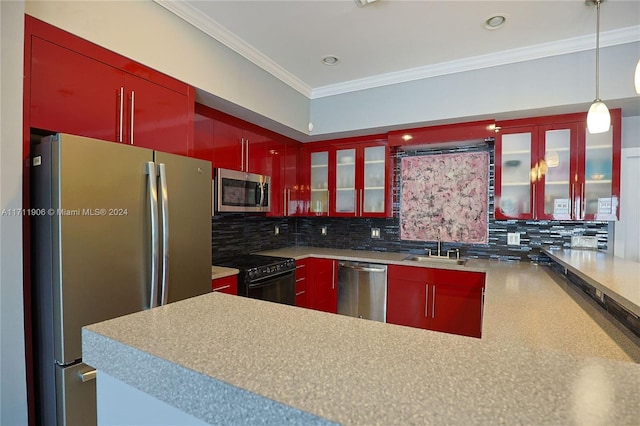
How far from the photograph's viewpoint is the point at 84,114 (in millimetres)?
1618

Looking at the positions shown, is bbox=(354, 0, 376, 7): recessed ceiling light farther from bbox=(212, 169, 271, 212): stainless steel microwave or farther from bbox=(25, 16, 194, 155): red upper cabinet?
bbox=(212, 169, 271, 212): stainless steel microwave

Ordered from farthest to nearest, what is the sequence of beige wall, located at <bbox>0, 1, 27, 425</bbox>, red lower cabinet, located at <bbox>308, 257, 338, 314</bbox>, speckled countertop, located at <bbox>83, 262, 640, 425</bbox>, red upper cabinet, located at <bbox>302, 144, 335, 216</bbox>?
1. red upper cabinet, located at <bbox>302, 144, 335, 216</bbox>
2. red lower cabinet, located at <bbox>308, 257, 338, 314</bbox>
3. beige wall, located at <bbox>0, 1, 27, 425</bbox>
4. speckled countertop, located at <bbox>83, 262, 640, 425</bbox>

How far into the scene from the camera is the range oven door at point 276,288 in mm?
2626

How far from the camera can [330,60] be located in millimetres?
2738

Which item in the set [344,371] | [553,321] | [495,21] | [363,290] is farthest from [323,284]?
[344,371]

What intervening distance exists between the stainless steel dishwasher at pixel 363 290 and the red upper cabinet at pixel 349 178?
61cm

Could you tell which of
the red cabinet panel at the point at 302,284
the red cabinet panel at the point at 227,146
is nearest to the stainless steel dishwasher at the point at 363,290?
the red cabinet panel at the point at 302,284

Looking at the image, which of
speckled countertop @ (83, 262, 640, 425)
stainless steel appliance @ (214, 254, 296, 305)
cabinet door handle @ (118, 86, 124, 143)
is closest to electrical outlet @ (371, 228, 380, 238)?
stainless steel appliance @ (214, 254, 296, 305)

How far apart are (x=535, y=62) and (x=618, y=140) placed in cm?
89

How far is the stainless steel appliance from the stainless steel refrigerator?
0.91m

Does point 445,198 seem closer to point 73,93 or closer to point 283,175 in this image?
point 283,175

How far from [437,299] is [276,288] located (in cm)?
142

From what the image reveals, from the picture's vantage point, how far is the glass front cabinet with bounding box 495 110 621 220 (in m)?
2.57

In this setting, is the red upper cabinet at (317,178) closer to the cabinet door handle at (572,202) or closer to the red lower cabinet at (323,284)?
the red lower cabinet at (323,284)
